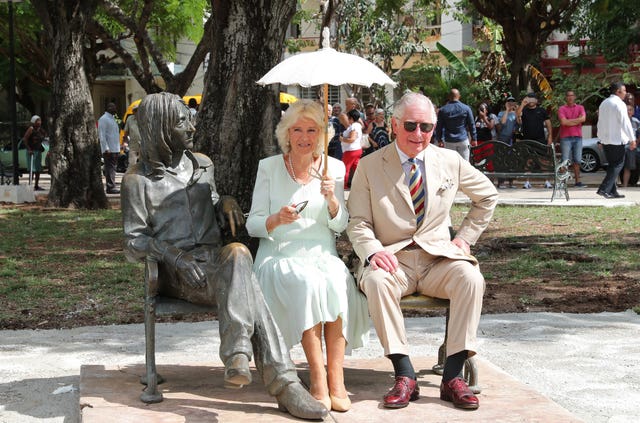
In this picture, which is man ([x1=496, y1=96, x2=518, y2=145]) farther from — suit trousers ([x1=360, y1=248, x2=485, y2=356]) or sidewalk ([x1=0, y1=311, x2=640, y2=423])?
suit trousers ([x1=360, y1=248, x2=485, y2=356])

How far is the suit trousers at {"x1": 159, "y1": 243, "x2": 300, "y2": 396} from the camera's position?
4770 mm

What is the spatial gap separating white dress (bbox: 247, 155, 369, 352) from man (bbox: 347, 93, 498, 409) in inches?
5.0

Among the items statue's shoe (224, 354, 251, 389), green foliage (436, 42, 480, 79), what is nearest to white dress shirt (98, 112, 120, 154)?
statue's shoe (224, 354, 251, 389)

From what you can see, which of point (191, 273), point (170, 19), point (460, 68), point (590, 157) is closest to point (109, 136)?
point (170, 19)

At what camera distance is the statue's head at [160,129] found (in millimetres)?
5383

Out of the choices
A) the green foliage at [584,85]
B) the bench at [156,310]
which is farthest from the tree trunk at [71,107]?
the green foliage at [584,85]

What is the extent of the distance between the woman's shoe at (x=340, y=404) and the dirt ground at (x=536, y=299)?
3323mm

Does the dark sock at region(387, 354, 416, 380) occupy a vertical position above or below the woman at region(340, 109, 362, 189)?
below

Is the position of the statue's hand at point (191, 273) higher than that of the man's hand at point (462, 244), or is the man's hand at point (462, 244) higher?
the man's hand at point (462, 244)

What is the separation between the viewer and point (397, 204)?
549 centimetres

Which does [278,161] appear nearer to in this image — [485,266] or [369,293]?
[369,293]

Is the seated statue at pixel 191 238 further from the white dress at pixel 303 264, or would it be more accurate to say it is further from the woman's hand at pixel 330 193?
the woman's hand at pixel 330 193

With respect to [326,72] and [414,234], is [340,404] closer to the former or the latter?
[414,234]

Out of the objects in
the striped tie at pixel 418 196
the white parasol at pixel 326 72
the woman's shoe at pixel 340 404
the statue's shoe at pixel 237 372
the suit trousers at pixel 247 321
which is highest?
the white parasol at pixel 326 72
